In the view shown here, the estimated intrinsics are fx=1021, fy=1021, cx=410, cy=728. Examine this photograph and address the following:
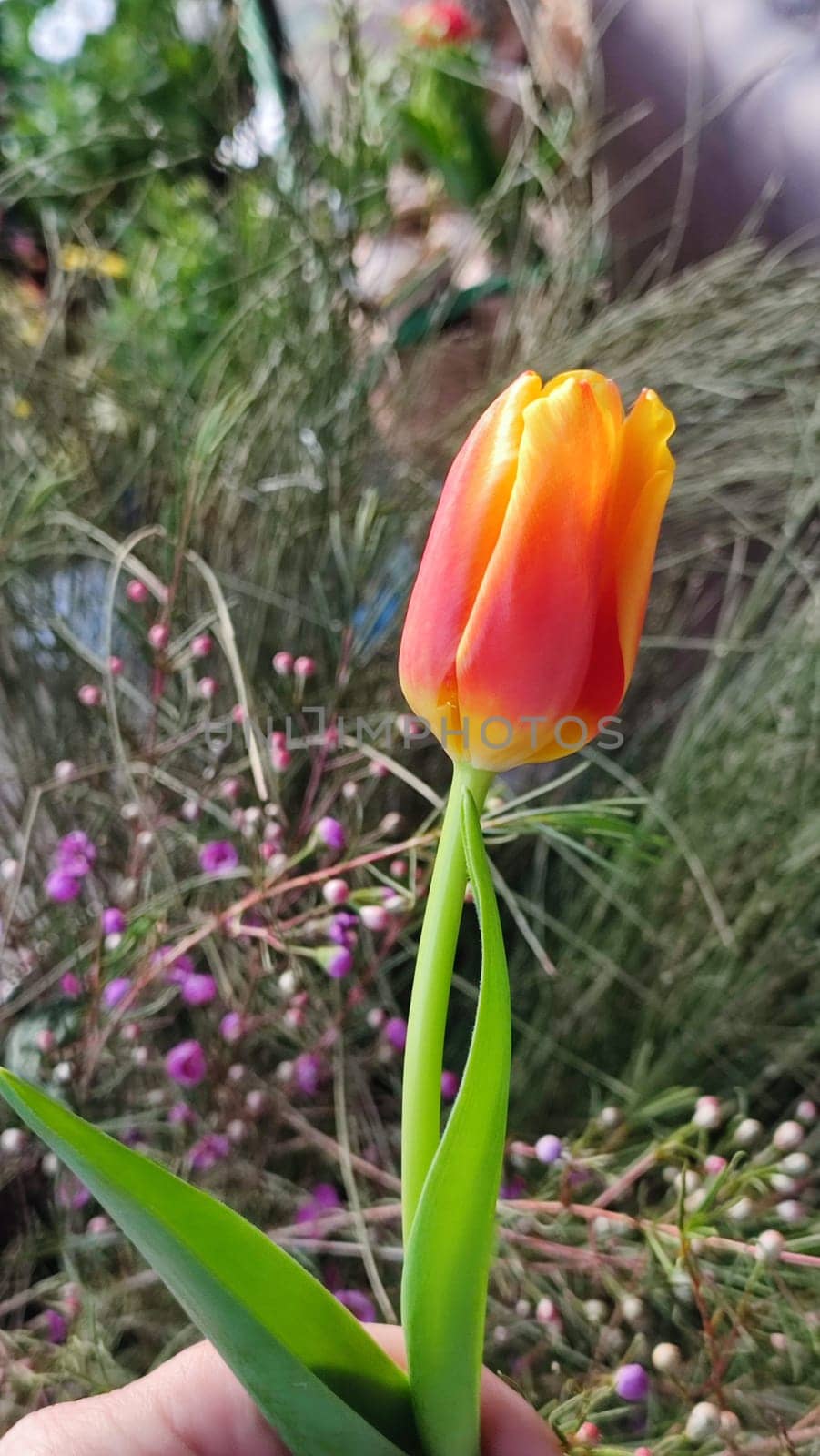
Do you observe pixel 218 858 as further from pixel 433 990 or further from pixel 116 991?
pixel 433 990

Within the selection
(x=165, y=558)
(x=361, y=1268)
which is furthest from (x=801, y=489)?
(x=361, y=1268)

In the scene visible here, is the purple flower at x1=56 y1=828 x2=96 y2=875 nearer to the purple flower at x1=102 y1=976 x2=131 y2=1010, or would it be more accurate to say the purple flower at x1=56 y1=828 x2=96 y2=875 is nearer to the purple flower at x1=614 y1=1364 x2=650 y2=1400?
the purple flower at x1=102 y1=976 x2=131 y2=1010

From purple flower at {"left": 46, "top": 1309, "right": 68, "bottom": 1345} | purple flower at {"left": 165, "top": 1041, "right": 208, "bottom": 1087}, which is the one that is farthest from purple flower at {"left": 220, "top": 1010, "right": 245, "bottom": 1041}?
purple flower at {"left": 46, "top": 1309, "right": 68, "bottom": 1345}

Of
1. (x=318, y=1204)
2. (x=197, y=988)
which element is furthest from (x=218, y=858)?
(x=318, y=1204)

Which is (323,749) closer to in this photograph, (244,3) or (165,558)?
(165,558)

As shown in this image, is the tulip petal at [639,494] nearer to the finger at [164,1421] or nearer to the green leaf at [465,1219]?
the green leaf at [465,1219]

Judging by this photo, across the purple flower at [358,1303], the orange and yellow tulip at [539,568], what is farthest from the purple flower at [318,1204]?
the orange and yellow tulip at [539,568]

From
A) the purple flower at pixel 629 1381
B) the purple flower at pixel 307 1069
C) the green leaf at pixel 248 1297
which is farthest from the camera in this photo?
the purple flower at pixel 307 1069
